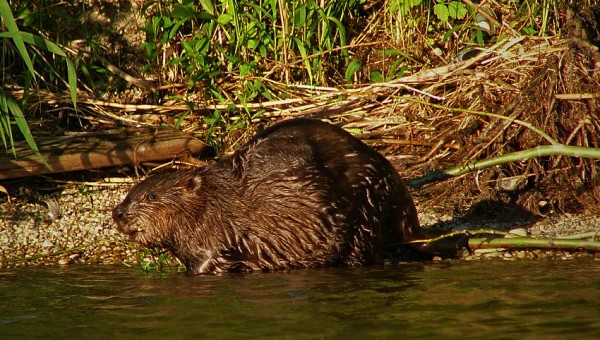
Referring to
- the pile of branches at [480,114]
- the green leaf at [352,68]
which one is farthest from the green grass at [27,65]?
the green leaf at [352,68]

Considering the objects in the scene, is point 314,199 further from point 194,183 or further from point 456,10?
point 456,10

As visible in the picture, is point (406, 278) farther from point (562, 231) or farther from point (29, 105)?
point (29, 105)

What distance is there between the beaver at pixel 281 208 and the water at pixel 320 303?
127 mm

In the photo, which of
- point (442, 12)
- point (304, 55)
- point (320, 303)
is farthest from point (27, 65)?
point (442, 12)

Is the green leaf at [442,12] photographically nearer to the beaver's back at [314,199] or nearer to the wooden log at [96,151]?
the wooden log at [96,151]

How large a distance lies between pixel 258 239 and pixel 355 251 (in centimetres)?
53

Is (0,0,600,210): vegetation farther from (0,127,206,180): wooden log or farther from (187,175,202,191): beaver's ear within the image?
(187,175,202,191): beaver's ear

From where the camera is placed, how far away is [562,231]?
6.05m

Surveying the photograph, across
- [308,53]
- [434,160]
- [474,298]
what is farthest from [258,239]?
[308,53]

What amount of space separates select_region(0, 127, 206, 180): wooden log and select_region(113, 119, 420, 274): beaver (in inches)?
53.4

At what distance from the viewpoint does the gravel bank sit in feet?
20.1

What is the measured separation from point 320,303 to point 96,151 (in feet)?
9.48

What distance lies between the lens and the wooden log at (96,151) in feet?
22.2

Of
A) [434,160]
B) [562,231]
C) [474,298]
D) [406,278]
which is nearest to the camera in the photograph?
[474,298]
